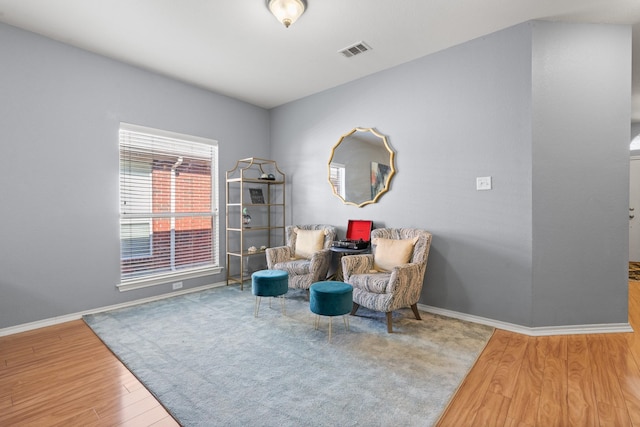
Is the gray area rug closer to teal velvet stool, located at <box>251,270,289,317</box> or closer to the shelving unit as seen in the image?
teal velvet stool, located at <box>251,270,289,317</box>

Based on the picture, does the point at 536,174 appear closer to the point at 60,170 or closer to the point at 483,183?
the point at 483,183

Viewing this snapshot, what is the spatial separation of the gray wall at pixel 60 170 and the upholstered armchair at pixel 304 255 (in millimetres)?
1642

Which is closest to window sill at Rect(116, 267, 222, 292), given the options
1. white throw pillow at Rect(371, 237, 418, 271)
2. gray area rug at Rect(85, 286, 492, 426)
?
gray area rug at Rect(85, 286, 492, 426)

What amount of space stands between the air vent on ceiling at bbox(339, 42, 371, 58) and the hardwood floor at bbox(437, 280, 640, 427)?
10.1 feet

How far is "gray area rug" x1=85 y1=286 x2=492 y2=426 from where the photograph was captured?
1.72 metres

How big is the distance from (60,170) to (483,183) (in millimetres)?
4255

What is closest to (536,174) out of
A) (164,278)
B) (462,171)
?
(462,171)

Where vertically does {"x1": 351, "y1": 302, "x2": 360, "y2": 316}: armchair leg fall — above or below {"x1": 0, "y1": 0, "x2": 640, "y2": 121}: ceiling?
below

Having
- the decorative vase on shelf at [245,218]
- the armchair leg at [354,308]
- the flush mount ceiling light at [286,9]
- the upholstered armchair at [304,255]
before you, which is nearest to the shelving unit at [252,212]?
the decorative vase on shelf at [245,218]

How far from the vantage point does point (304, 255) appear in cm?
404

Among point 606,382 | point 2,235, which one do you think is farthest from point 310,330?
point 2,235

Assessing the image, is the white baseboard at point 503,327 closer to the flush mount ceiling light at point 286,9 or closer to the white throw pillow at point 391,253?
the white throw pillow at point 391,253

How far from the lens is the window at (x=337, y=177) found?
4176 millimetres

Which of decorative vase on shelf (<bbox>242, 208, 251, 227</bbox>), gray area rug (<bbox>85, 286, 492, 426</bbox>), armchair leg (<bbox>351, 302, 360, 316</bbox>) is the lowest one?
gray area rug (<bbox>85, 286, 492, 426</bbox>)
